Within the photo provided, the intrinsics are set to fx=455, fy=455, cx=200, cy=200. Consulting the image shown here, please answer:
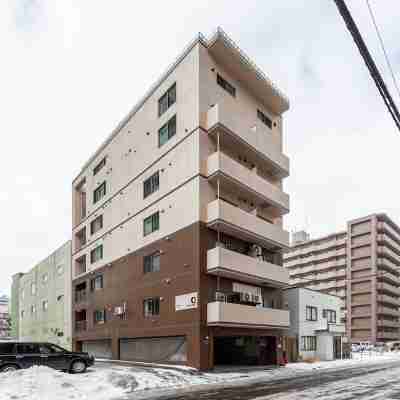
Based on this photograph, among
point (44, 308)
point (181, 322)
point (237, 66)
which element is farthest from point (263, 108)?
point (44, 308)

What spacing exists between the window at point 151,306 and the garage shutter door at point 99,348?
33.3 ft

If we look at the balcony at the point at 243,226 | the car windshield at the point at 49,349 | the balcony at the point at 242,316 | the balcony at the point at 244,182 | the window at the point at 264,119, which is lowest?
the car windshield at the point at 49,349

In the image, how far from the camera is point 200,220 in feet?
106

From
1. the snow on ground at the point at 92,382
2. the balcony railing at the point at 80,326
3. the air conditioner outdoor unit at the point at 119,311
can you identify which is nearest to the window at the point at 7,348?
the snow on ground at the point at 92,382

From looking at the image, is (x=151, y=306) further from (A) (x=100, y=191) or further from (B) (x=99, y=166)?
(B) (x=99, y=166)

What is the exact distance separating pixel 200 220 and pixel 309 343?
2213 cm

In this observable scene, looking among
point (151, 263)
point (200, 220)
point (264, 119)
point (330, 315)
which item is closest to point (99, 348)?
point (151, 263)

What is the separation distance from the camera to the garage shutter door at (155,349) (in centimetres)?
3299

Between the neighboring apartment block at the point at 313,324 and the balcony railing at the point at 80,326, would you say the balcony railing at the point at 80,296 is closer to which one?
the balcony railing at the point at 80,326

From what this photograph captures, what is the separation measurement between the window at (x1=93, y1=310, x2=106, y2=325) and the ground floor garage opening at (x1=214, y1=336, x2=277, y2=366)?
Result: 12.2 meters

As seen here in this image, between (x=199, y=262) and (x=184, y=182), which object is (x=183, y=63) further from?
(x=199, y=262)

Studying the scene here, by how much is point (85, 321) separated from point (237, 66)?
32695 mm

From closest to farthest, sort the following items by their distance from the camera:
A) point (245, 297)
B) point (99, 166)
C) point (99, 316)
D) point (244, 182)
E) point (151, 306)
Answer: point (245, 297) → point (244, 182) → point (151, 306) → point (99, 316) → point (99, 166)

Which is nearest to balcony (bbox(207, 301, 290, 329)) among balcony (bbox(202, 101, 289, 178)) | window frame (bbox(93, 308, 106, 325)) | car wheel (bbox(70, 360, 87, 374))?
car wheel (bbox(70, 360, 87, 374))
